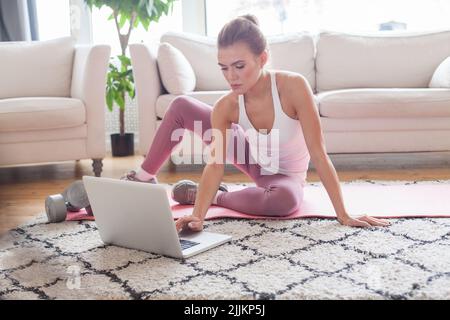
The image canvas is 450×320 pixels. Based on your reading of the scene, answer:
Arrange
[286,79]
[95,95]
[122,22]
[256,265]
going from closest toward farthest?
[256,265]
[286,79]
[95,95]
[122,22]

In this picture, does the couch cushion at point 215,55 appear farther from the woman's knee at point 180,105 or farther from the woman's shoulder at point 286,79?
the woman's shoulder at point 286,79

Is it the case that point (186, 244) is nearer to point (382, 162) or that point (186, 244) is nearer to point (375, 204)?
point (375, 204)

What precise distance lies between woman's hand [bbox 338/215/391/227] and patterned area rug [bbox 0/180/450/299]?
0.02 metres

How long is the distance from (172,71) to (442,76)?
A: 148 centimetres

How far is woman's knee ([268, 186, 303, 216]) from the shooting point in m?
1.87

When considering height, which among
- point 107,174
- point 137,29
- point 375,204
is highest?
point 137,29

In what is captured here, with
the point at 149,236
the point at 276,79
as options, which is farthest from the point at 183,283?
the point at 276,79

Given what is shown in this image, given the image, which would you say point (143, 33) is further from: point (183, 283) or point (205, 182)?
point (183, 283)

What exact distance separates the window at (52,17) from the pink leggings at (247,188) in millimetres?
2710

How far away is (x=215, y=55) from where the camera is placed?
11.4 ft

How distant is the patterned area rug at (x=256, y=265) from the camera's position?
1.24 metres

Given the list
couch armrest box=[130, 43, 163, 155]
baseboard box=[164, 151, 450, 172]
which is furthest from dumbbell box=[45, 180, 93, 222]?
baseboard box=[164, 151, 450, 172]

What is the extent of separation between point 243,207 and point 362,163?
1478 millimetres

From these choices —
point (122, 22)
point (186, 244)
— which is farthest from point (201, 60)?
point (186, 244)
